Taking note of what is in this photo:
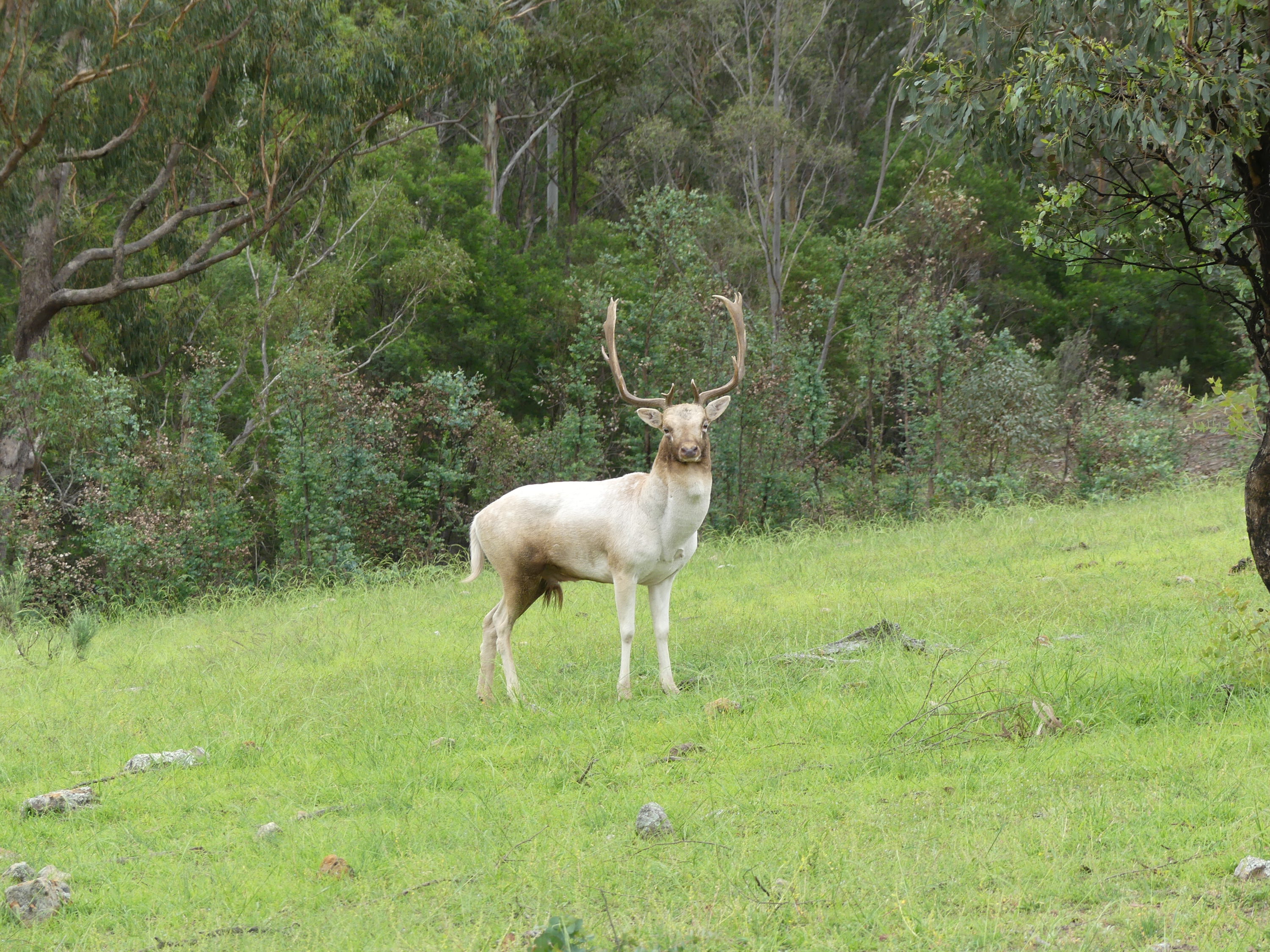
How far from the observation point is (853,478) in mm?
21891

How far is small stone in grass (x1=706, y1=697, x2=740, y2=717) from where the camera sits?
7.74 metres

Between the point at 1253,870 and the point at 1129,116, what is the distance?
3.70 meters

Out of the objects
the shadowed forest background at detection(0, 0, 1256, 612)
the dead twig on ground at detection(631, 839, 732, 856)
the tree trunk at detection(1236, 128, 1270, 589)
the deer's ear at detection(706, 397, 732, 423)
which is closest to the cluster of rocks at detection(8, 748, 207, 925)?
the dead twig on ground at detection(631, 839, 732, 856)

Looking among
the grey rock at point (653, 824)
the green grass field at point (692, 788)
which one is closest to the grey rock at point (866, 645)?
the green grass field at point (692, 788)

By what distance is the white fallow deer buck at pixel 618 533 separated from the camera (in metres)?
8.53

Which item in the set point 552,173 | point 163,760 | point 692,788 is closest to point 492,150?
point 552,173

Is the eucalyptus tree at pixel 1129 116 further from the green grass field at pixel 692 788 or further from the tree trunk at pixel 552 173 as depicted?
the tree trunk at pixel 552 173

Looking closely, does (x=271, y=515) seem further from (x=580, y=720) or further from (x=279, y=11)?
(x=580, y=720)

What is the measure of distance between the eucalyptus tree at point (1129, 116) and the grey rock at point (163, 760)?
5.61 m

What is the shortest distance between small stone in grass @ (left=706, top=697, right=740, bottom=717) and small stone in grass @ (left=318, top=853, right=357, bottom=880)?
2.76 meters

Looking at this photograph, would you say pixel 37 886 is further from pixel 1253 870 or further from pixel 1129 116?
pixel 1129 116

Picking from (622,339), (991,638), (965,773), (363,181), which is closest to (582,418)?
A: (622,339)

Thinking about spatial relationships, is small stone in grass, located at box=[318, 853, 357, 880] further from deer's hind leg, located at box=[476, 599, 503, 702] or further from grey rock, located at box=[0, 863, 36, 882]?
deer's hind leg, located at box=[476, 599, 503, 702]

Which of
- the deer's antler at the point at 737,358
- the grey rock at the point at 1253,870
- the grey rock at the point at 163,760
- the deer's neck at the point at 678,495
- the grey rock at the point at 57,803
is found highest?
the deer's antler at the point at 737,358
